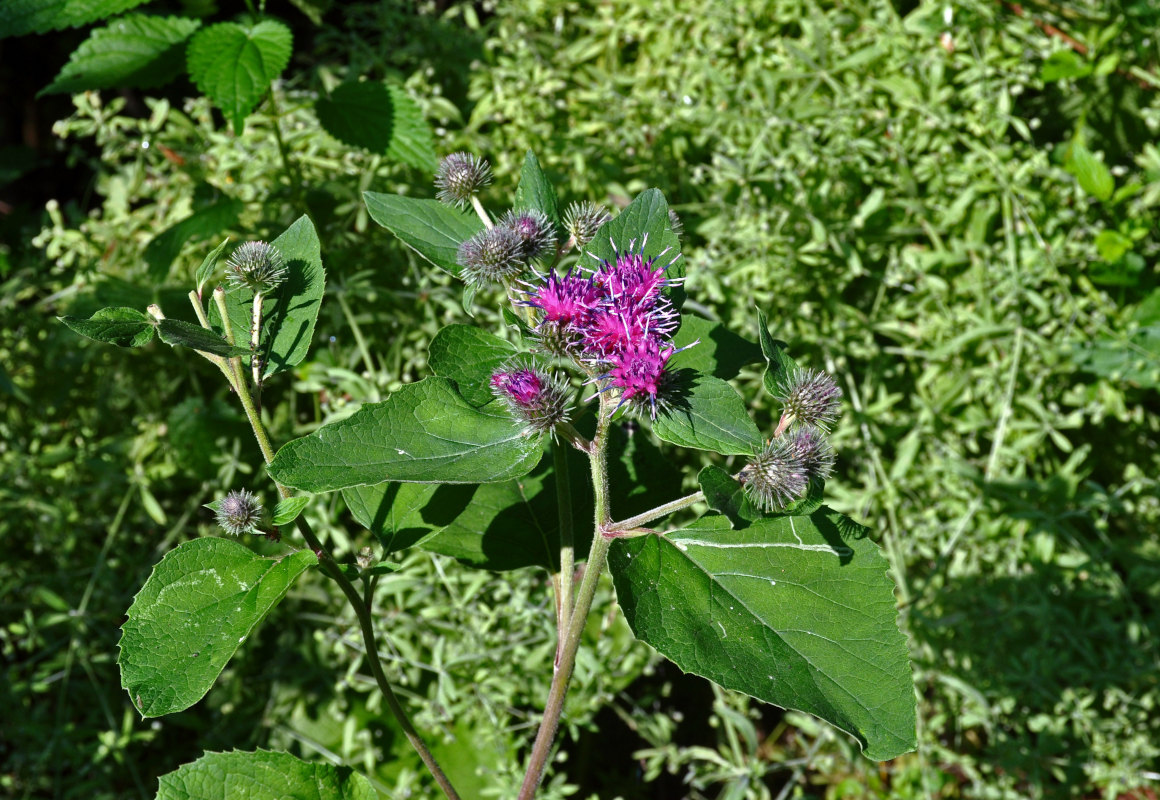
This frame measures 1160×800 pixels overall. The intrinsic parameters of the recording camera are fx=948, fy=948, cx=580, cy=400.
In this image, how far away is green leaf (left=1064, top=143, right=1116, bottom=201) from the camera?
2.33 meters

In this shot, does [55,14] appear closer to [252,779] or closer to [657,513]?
[252,779]

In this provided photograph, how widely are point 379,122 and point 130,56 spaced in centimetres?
57

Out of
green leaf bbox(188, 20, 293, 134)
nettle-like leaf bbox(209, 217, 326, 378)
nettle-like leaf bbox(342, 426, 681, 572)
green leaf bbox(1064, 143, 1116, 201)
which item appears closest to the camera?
nettle-like leaf bbox(209, 217, 326, 378)

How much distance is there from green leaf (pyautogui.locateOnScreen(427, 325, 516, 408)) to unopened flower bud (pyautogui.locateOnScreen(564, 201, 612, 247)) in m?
0.18

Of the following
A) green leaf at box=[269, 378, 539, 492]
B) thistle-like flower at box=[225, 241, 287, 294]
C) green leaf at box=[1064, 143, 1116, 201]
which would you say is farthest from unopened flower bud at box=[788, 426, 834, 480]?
green leaf at box=[1064, 143, 1116, 201]

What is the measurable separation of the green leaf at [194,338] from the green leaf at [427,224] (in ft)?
0.70

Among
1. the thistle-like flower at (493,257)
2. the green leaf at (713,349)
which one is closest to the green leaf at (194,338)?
the thistle-like flower at (493,257)

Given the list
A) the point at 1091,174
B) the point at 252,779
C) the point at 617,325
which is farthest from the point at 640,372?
the point at 1091,174

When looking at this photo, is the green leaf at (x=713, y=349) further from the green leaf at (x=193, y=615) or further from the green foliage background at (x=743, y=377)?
the green foliage background at (x=743, y=377)

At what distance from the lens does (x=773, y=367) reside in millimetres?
900

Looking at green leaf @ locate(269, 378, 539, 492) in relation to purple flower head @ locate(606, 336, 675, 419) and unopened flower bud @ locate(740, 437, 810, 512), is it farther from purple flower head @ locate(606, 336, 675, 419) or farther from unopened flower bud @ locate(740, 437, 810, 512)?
unopened flower bud @ locate(740, 437, 810, 512)

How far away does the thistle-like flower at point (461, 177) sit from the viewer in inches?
43.0

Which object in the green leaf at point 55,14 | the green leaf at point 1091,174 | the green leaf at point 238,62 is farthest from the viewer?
the green leaf at point 1091,174

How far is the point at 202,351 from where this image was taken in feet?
2.97
